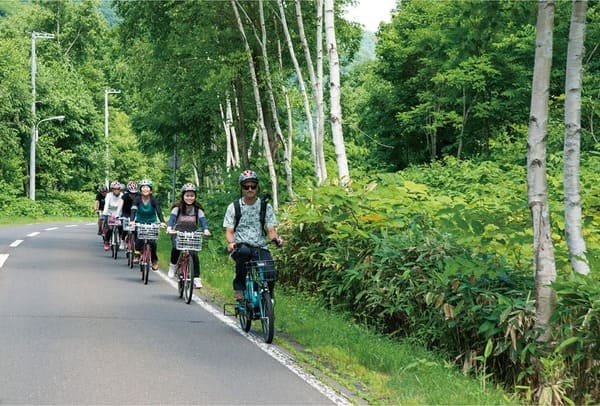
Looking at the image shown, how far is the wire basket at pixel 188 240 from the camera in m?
13.0

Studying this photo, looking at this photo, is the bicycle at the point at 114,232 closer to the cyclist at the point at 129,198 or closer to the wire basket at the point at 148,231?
the cyclist at the point at 129,198

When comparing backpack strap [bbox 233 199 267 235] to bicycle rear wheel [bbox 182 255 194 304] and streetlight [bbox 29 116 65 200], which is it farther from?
streetlight [bbox 29 116 65 200]

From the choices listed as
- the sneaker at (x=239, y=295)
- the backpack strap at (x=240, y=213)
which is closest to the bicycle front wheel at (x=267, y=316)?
the sneaker at (x=239, y=295)

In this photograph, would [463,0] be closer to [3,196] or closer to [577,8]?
[577,8]

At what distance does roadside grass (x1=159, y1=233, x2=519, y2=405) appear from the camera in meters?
6.95

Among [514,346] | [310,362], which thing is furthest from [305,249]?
[514,346]

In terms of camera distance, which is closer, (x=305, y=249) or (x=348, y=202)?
(x=348, y=202)

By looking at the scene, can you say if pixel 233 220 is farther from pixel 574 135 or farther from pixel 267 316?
pixel 574 135

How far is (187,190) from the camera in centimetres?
1361

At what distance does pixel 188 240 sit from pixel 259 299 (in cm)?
336

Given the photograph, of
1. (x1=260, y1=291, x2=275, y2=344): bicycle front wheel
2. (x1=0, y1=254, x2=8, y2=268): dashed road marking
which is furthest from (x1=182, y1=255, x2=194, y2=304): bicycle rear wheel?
(x1=0, y1=254, x2=8, y2=268): dashed road marking

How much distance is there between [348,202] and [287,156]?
8.76 m

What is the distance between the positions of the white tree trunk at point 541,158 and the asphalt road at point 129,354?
88.3 inches

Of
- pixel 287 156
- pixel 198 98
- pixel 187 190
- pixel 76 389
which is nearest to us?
pixel 76 389
